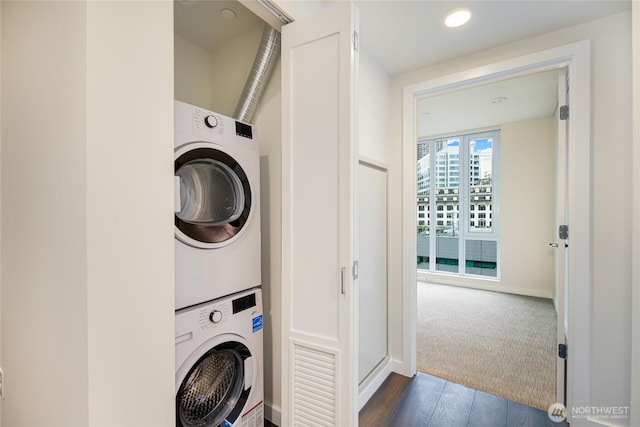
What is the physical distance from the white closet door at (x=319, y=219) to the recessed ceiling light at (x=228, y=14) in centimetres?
51

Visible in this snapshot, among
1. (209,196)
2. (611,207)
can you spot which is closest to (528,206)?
(611,207)

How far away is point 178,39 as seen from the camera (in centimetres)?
192

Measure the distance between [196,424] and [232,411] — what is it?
0.17 meters

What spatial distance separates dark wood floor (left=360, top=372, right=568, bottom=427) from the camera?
5.92ft

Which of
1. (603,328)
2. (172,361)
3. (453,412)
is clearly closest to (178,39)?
(172,361)

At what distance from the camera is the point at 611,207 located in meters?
1.67

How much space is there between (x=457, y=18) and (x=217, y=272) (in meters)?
2.03

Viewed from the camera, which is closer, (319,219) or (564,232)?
(319,219)

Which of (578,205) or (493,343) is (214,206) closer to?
(578,205)

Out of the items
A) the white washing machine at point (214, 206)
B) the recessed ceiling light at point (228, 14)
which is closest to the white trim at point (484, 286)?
the white washing machine at point (214, 206)

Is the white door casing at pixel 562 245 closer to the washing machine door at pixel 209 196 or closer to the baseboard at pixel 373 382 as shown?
the baseboard at pixel 373 382

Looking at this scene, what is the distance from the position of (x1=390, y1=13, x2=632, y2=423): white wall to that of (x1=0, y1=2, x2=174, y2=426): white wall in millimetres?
2316

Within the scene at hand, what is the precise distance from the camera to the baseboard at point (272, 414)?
5.71 feet

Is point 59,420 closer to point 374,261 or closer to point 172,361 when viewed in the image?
point 172,361
